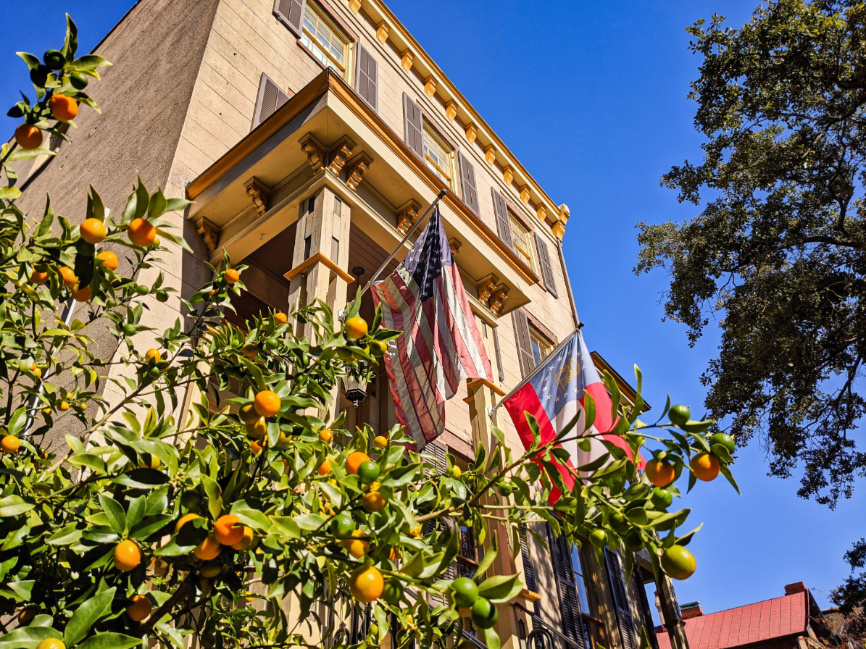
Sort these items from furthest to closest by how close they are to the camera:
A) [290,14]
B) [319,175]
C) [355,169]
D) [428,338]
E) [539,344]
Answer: [539,344], [290,14], [355,169], [319,175], [428,338]

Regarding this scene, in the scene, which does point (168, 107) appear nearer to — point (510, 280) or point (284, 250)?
point (284, 250)

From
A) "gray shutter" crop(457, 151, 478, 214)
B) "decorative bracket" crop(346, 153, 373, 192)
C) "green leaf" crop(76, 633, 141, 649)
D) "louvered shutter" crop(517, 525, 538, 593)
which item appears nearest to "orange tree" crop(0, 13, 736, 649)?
"green leaf" crop(76, 633, 141, 649)

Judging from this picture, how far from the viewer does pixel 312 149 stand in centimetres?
631

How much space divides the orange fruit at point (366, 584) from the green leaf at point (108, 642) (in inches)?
18.1

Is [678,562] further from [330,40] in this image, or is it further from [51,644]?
[330,40]

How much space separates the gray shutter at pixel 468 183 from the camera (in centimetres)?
1248

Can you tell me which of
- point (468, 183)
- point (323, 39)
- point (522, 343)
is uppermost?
point (323, 39)

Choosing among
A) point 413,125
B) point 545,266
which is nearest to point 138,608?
point 413,125

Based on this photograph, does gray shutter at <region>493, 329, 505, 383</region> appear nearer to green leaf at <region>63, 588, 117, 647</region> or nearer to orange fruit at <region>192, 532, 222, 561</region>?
orange fruit at <region>192, 532, 222, 561</region>

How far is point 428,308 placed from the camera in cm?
527

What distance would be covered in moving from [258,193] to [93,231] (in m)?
5.28

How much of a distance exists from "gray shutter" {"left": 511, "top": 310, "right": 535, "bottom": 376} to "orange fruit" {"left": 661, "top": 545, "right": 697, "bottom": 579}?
8.93m

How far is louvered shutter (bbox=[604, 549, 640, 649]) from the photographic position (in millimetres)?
9656

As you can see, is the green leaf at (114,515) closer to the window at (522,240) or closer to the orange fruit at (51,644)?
the orange fruit at (51,644)
